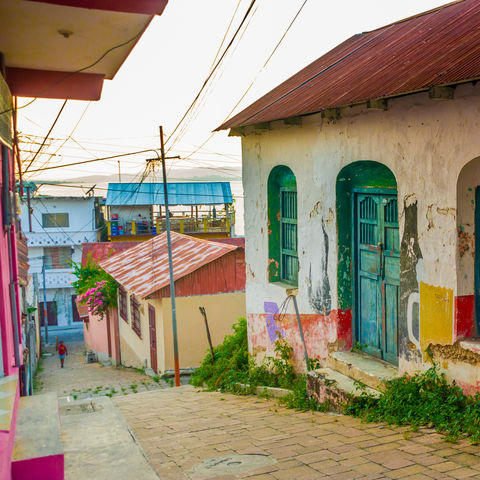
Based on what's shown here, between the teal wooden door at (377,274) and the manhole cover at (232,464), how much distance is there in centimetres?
243

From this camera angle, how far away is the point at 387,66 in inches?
261

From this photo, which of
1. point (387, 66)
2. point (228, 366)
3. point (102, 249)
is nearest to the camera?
point (387, 66)

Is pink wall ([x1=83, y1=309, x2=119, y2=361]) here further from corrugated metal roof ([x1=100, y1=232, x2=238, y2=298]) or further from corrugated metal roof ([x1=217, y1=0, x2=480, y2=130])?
corrugated metal roof ([x1=217, y1=0, x2=480, y2=130])

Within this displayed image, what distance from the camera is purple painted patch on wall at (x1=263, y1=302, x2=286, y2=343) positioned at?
29.5 ft

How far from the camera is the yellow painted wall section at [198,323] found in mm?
15531

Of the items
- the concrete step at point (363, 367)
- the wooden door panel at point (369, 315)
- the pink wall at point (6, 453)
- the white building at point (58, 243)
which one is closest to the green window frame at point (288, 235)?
the wooden door panel at point (369, 315)

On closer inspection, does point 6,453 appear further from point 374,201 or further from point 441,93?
point 374,201

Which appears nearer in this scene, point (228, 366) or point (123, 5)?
point (123, 5)

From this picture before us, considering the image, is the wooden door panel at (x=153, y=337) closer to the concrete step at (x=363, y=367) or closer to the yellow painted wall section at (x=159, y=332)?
the yellow painted wall section at (x=159, y=332)

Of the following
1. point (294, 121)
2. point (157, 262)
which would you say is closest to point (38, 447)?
point (294, 121)

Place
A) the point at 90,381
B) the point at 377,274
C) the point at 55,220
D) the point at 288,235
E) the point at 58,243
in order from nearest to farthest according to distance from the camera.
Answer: the point at 377,274
the point at 288,235
the point at 90,381
the point at 58,243
the point at 55,220

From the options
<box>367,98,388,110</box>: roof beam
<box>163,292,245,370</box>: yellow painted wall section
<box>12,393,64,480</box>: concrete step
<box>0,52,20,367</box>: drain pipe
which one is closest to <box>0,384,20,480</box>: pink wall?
<box>12,393,64,480</box>: concrete step

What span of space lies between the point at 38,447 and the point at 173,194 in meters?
33.6

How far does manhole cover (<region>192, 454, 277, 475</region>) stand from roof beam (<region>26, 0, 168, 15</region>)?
3.81 meters
